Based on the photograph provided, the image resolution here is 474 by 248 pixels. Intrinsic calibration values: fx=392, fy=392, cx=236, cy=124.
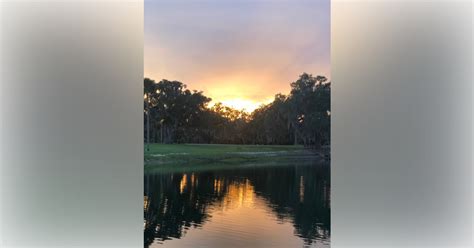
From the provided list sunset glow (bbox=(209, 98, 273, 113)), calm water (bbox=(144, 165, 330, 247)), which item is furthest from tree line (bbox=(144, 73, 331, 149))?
calm water (bbox=(144, 165, 330, 247))

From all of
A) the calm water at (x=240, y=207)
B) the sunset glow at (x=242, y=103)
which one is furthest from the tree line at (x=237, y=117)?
the calm water at (x=240, y=207)

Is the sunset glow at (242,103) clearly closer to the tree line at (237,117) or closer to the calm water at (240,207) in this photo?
the tree line at (237,117)

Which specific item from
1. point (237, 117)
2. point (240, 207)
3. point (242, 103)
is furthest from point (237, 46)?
point (240, 207)

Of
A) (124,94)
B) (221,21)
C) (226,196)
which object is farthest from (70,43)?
(226,196)

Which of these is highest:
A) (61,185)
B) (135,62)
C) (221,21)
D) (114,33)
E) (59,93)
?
(221,21)

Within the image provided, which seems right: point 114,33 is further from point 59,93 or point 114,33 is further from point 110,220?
point 110,220

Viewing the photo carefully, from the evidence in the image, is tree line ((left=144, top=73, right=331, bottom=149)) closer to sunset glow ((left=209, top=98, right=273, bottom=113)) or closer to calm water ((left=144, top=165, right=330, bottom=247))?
sunset glow ((left=209, top=98, right=273, bottom=113))
